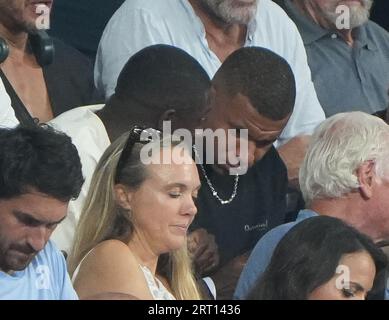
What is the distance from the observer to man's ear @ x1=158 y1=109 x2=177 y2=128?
449 cm

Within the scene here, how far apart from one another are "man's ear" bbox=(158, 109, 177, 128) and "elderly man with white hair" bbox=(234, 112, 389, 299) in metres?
0.39

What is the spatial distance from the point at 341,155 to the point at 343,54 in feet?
3.26

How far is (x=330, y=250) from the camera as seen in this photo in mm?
4016

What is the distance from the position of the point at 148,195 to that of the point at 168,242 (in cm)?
13

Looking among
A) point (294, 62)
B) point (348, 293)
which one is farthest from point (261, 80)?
point (348, 293)

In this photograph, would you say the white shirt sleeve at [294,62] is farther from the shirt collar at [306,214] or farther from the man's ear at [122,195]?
the man's ear at [122,195]

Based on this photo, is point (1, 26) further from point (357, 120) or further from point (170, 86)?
point (357, 120)

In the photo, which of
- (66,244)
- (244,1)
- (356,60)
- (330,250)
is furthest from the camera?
(356,60)

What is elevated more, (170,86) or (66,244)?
(170,86)

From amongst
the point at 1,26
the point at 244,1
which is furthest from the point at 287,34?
the point at 1,26

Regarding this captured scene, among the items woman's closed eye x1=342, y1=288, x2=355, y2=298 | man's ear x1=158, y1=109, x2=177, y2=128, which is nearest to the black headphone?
man's ear x1=158, y1=109, x2=177, y2=128

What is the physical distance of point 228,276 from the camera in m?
4.57

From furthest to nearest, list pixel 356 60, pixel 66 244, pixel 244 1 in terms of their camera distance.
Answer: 1. pixel 356 60
2. pixel 244 1
3. pixel 66 244

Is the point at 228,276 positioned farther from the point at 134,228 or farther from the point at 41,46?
the point at 41,46
